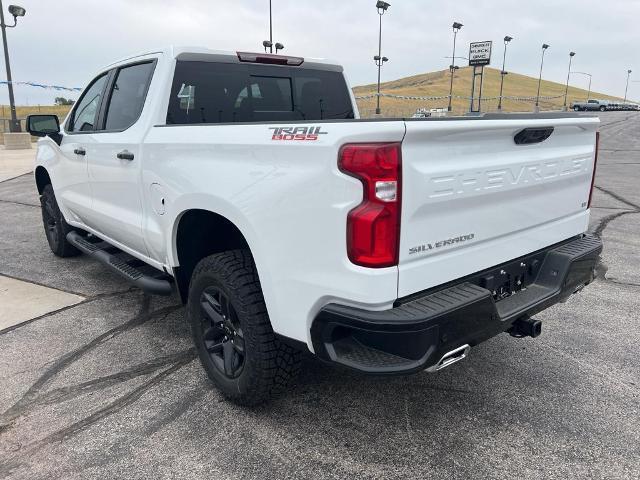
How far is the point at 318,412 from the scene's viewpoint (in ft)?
9.62

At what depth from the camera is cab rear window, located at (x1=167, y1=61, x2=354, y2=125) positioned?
3578mm

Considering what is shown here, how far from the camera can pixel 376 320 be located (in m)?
2.07

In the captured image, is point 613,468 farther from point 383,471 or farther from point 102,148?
point 102,148

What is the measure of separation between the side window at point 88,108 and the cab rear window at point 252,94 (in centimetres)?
120

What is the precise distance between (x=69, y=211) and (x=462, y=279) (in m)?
4.17

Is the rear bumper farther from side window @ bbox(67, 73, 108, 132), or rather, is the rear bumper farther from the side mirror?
the side mirror

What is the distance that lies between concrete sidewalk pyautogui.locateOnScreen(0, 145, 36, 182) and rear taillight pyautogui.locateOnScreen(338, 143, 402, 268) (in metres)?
13.6

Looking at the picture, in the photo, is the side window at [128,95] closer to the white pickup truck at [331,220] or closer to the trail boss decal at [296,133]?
the white pickup truck at [331,220]

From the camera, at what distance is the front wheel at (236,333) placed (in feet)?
8.58

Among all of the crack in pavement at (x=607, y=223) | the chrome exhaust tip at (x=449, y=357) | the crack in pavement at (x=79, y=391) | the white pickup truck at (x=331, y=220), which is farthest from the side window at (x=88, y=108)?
the crack in pavement at (x=607, y=223)

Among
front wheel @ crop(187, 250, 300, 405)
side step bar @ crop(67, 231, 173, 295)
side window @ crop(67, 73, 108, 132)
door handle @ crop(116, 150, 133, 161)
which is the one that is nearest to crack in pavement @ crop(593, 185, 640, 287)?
front wheel @ crop(187, 250, 300, 405)

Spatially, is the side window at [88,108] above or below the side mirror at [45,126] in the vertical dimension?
above

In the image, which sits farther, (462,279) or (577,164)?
(577,164)

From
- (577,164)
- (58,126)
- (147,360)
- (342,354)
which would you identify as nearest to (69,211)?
(58,126)
